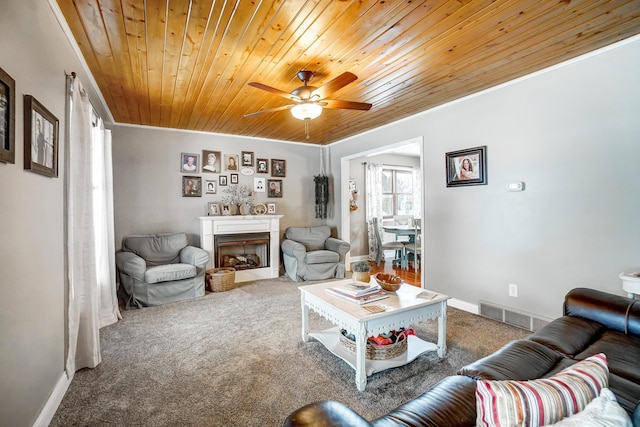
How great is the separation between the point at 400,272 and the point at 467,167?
270cm

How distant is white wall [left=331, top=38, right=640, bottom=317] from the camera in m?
2.38

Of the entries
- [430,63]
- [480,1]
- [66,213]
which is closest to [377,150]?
[430,63]

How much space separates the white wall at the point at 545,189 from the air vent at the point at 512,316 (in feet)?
0.20

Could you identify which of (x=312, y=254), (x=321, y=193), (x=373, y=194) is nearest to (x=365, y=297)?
(x=312, y=254)

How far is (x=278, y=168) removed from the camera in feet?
18.5

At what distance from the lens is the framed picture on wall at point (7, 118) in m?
1.27

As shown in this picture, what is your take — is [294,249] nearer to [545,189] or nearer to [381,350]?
[381,350]

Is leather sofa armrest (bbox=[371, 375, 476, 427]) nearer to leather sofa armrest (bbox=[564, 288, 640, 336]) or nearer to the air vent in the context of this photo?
leather sofa armrest (bbox=[564, 288, 640, 336])

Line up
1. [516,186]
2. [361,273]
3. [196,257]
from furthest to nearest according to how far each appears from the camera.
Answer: [196,257], [516,186], [361,273]

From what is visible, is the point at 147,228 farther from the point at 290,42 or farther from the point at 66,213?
the point at 290,42

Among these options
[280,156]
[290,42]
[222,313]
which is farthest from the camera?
[280,156]

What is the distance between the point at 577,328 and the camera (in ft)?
5.30

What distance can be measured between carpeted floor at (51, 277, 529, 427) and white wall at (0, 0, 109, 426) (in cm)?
39

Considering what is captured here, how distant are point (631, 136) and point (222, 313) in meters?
4.07
